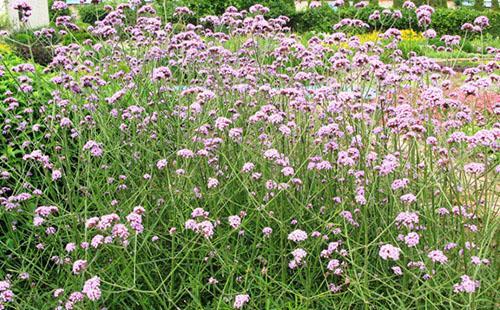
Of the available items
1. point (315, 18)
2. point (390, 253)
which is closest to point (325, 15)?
point (315, 18)

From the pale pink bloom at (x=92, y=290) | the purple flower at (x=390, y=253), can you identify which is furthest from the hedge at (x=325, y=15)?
the pale pink bloom at (x=92, y=290)

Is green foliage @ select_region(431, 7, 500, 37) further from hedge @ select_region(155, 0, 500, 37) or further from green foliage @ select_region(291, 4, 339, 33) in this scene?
green foliage @ select_region(291, 4, 339, 33)

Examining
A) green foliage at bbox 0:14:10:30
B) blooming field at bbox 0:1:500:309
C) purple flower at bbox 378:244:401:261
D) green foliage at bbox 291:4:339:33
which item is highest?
purple flower at bbox 378:244:401:261

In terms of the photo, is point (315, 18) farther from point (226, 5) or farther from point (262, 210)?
point (262, 210)

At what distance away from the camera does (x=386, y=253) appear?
2.14 metres

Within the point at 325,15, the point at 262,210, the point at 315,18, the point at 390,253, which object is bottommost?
the point at 315,18

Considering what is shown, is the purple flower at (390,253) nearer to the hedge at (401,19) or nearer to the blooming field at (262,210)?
the blooming field at (262,210)

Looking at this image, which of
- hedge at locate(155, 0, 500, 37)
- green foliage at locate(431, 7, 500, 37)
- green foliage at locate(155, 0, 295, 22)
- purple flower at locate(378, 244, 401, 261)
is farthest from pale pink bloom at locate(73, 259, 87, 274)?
green foliage at locate(431, 7, 500, 37)

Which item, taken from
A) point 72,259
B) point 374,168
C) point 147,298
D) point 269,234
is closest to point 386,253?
point 269,234

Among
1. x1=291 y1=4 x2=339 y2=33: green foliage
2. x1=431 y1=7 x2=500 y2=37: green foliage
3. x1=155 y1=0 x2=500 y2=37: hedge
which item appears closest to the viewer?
x1=155 y1=0 x2=500 y2=37: hedge

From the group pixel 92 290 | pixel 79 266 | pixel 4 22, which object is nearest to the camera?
pixel 92 290

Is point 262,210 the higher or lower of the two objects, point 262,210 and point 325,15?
the higher

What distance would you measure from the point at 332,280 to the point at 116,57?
2.32 metres

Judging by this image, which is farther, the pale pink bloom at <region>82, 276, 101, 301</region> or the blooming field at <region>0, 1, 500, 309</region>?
the blooming field at <region>0, 1, 500, 309</region>
